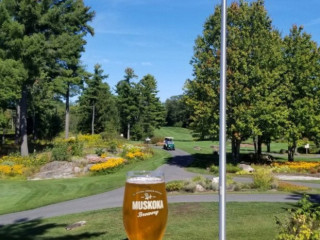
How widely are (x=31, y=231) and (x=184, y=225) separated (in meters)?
4.40

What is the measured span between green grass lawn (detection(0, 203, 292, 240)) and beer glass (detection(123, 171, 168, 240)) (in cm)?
611

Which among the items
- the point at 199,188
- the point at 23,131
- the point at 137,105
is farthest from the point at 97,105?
the point at 199,188

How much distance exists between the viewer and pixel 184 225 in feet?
32.3

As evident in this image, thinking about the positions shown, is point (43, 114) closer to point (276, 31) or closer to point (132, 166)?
point (132, 166)

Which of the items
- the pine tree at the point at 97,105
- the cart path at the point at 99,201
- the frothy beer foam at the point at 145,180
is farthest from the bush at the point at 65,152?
the frothy beer foam at the point at 145,180

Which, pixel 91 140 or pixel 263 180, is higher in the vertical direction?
pixel 91 140

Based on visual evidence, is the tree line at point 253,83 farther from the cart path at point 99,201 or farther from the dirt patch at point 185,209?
the dirt patch at point 185,209

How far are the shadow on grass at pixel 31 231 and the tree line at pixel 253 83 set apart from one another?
15969 millimetres

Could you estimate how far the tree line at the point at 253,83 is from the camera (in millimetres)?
25703

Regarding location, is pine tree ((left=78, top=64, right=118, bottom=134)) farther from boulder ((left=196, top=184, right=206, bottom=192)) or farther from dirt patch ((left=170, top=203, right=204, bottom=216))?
dirt patch ((left=170, top=203, right=204, bottom=216))

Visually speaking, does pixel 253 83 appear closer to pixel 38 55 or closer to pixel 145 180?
pixel 38 55

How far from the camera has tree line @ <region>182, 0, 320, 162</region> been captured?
84.3ft

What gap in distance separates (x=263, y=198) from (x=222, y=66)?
500 inches

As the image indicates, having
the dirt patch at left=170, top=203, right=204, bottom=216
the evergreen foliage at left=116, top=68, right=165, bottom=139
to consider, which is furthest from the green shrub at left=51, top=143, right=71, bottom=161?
the evergreen foliage at left=116, top=68, right=165, bottom=139
